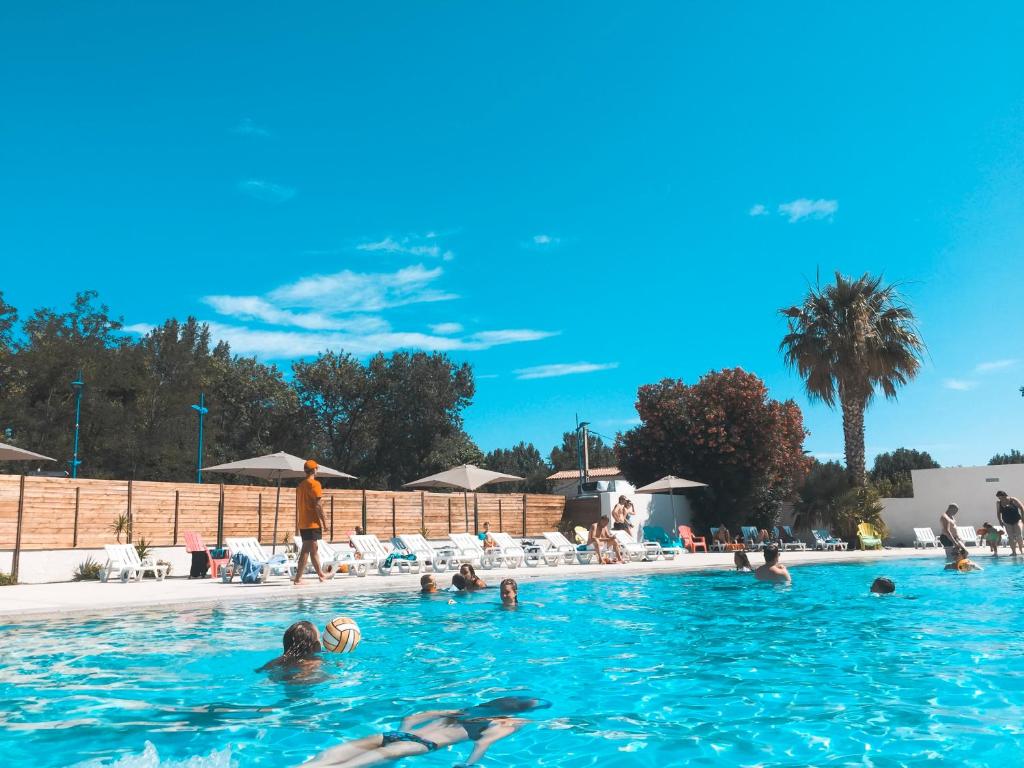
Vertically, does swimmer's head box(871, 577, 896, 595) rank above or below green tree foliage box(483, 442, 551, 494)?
below

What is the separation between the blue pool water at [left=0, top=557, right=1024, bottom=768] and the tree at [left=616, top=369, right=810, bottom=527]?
1430cm

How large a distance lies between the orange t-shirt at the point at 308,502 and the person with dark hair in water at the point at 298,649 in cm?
533

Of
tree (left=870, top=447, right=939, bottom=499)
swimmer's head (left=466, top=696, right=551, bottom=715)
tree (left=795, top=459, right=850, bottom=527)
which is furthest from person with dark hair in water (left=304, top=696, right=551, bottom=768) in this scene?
tree (left=870, top=447, right=939, bottom=499)

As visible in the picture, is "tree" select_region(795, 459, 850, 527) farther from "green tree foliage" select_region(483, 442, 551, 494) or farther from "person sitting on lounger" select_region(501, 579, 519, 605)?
"green tree foliage" select_region(483, 442, 551, 494)

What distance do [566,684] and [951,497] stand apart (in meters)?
22.9

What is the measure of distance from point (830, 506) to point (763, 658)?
17932mm

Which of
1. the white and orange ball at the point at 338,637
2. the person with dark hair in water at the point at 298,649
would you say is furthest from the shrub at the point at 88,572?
the person with dark hair in water at the point at 298,649

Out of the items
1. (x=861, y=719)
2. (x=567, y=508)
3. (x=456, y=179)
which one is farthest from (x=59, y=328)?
(x=861, y=719)

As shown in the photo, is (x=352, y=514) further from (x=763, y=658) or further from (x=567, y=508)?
(x=763, y=658)

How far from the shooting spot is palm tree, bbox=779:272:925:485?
2381cm

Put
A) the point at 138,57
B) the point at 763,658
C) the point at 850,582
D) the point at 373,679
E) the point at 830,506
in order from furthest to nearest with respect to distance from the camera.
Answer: the point at 830,506 → the point at 138,57 → the point at 850,582 → the point at 763,658 → the point at 373,679

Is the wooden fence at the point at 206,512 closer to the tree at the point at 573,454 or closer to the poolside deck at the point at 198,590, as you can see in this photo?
the poolside deck at the point at 198,590

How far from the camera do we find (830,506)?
2355 cm

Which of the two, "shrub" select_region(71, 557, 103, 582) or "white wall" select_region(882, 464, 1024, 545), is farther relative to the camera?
"white wall" select_region(882, 464, 1024, 545)
